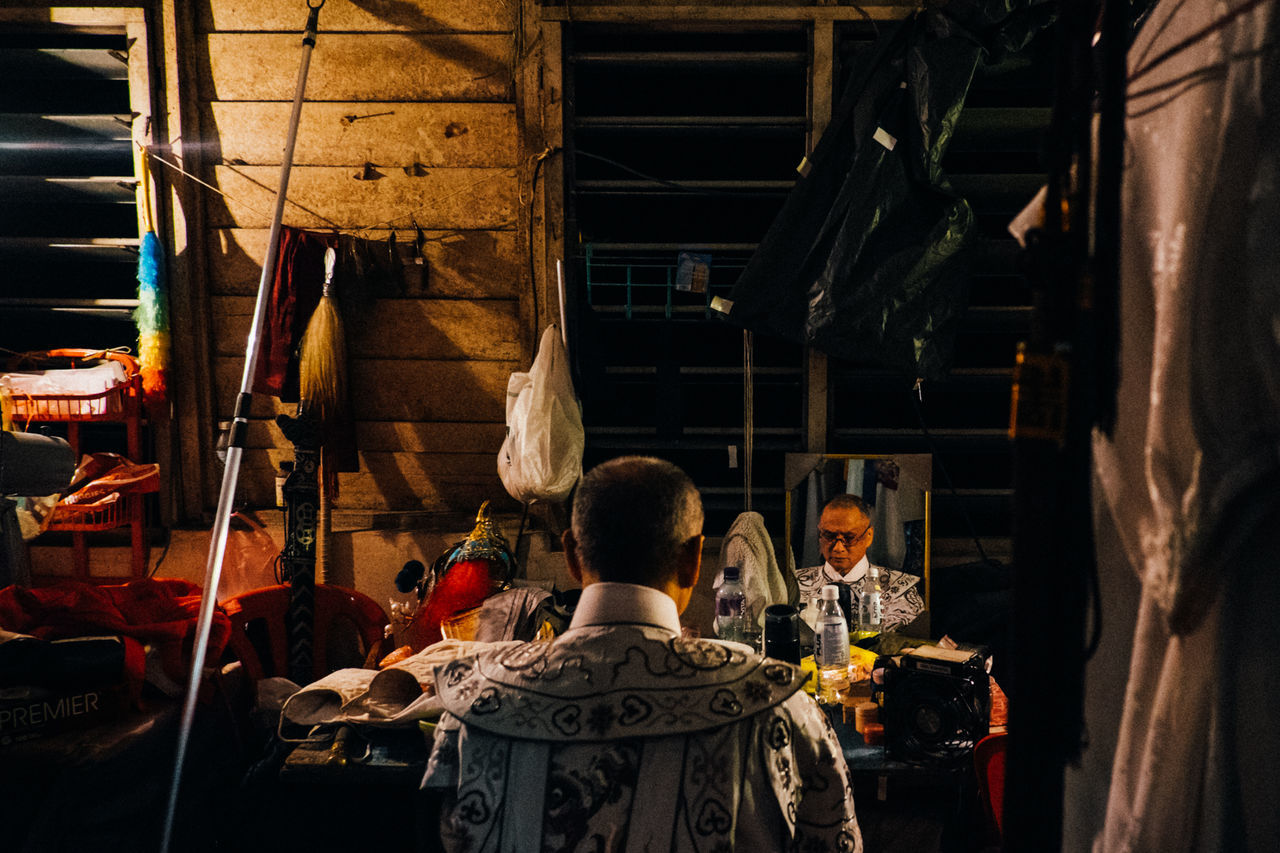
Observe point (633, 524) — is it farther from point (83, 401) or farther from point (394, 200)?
point (83, 401)

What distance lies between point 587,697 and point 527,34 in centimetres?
315

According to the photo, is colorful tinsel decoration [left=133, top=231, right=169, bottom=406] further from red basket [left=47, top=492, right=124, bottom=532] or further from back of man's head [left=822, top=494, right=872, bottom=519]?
back of man's head [left=822, top=494, right=872, bottom=519]

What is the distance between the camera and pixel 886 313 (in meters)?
2.84

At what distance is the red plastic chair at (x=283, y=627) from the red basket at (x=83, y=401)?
1035 millimetres

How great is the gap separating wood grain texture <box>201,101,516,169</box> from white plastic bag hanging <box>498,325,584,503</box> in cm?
99

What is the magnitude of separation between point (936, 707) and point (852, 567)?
1223 millimetres

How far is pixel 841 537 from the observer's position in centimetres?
329

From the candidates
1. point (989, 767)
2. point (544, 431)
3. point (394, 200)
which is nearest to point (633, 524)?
point (989, 767)

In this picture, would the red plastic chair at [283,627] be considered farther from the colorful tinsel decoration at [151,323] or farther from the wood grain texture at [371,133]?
the wood grain texture at [371,133]

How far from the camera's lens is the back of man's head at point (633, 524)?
135 cm

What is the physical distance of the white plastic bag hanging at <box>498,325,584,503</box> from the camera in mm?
3215

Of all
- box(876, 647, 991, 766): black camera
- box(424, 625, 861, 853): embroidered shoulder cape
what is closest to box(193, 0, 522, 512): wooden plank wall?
box(876, 647, 991, 766): black camera

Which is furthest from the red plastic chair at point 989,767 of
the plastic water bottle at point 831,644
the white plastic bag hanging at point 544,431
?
the white plastic bag hanging at point 544,431

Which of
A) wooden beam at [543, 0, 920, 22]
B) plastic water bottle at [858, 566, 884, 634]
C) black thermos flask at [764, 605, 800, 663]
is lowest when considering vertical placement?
plastic water bottle at [858, 566, 884, 634]
